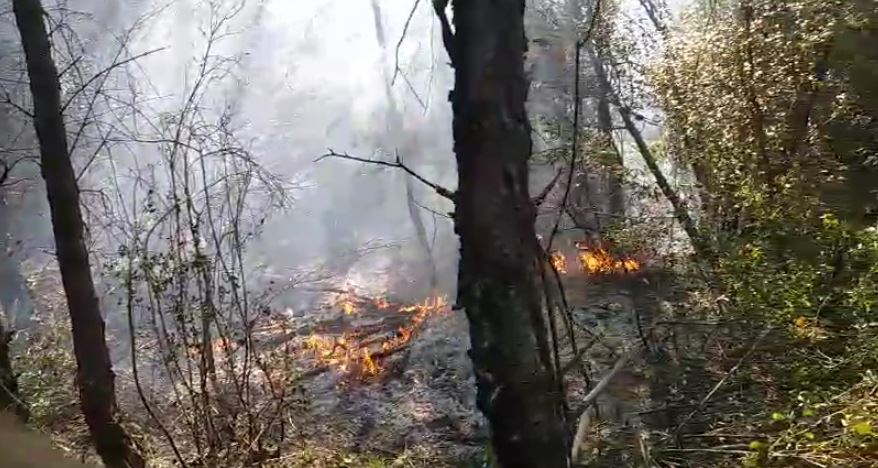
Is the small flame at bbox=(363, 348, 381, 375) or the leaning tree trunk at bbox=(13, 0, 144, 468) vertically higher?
the leaning tree trunk at bbox=(13, 0, 144, 468)

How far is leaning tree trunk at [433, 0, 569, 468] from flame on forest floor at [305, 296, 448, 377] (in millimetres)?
6701

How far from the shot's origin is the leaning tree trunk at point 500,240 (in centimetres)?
234

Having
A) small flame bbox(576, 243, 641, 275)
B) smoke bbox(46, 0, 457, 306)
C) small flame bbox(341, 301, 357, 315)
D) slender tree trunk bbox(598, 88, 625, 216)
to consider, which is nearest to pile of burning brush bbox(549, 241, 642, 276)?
small flame bbox(576, 243, 641, 275)

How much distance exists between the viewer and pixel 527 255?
2375 millimetres

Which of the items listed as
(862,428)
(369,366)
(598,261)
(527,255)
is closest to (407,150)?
(369,366)

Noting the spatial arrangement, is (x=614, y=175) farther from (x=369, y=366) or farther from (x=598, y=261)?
(x=369, y=366)

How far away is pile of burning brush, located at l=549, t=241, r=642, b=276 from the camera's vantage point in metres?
5.97

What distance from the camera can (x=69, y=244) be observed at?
401 cm

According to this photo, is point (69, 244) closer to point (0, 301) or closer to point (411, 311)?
point (0, 301)

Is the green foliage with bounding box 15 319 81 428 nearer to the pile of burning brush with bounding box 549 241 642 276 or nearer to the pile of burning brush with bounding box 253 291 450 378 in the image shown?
the pile of burning brush with bounding box 253 291 450 378

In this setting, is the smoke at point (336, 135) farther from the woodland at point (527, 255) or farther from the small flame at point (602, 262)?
the small flame at point (602, 262)

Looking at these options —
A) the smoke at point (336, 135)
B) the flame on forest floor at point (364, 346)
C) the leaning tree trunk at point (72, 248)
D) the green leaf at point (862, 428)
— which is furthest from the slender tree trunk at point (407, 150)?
the green leaf at point (862, 428)

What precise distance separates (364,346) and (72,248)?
5.84m

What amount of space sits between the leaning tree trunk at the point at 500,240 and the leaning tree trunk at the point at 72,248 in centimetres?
260
